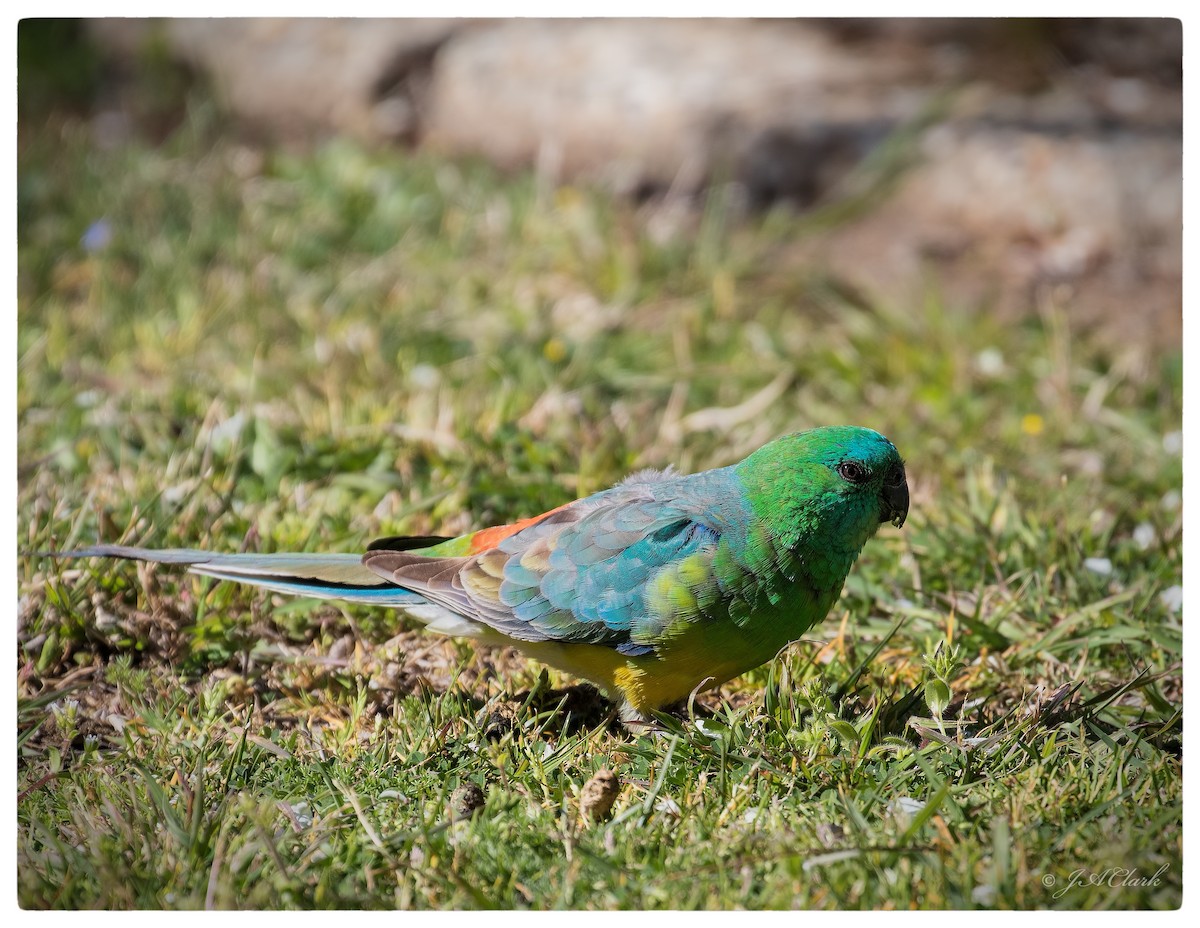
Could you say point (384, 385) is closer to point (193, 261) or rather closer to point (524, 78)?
point (193, 261)

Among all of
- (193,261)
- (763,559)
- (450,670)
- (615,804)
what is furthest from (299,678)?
(193,261)

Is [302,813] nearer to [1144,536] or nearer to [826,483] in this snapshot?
[826,483]

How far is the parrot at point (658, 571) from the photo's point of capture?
2936 millimetres

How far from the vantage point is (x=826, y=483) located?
3.04 metres

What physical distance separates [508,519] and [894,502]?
1.41 meters

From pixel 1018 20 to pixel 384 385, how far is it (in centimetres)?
440

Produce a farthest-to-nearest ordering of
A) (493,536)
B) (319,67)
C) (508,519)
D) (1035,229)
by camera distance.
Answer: (319,67) < (1035,229) < (508,519) < (493,536)

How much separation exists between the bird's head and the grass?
0.36 m

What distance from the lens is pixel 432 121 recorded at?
7.25 m

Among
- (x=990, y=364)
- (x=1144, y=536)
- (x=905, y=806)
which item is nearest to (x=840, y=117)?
(x=990, y=364)

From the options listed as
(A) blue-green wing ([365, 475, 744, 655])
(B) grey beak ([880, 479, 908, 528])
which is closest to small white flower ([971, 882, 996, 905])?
(A) blue-green wing ([365, 475, 744, 655])

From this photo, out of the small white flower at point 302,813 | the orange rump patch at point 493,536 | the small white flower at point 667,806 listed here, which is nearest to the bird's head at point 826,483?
the orange rump patch at point 493,536

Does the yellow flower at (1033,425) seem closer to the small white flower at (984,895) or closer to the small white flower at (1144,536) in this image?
the small white flower at (1144,536)

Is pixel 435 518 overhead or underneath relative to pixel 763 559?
underneath
